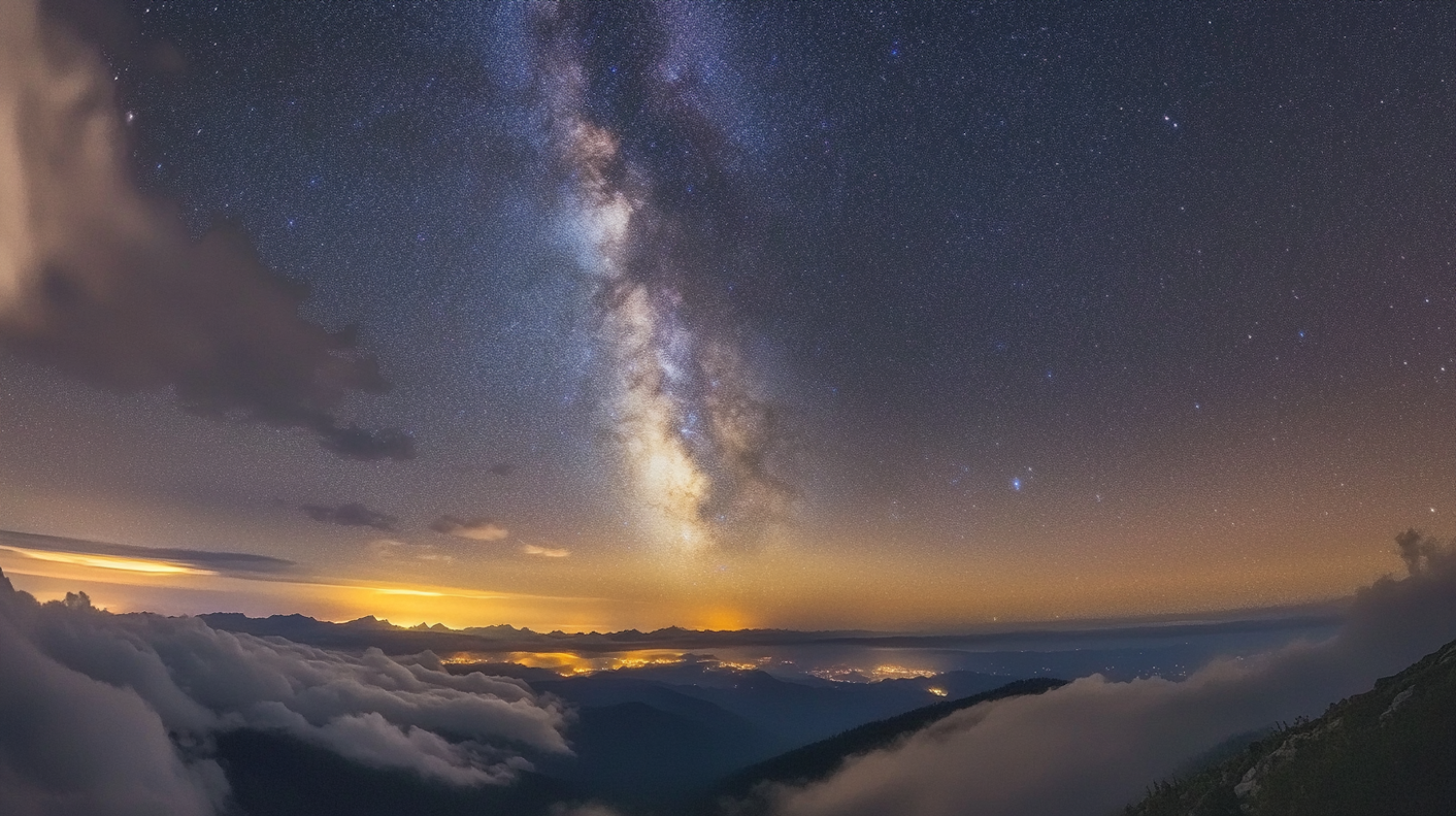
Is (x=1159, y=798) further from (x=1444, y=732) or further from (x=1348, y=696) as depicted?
(x=1444, y=732)

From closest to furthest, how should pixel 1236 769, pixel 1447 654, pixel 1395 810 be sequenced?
→ pixel 1395 810
pixel 1447 654
pixel 1236 769

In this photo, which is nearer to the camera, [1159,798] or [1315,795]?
[1315,795]

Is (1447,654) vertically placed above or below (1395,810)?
above

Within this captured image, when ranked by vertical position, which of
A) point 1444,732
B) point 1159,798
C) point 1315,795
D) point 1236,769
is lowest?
point 1159,798

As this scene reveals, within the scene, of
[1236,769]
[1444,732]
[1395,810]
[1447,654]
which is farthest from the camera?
[1236,769]

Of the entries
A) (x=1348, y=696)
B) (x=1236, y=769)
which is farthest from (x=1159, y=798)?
(x=1348, y=696)

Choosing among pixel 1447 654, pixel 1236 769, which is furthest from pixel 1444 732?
pixel 1236 769
